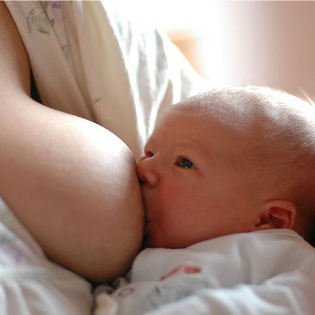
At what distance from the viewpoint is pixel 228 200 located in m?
0.72

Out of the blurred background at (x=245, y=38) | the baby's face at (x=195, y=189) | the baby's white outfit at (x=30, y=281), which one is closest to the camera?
the baby's white outfit at (x=30, y=281)

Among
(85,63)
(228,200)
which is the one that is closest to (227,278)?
(228,200)

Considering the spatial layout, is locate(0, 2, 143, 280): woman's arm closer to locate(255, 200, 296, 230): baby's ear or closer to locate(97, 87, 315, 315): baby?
locate(97, 87, 315, 315): baby

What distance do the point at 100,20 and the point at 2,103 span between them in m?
0.29

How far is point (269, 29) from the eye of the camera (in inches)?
63.5

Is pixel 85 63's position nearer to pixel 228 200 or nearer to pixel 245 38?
pixel 228 200

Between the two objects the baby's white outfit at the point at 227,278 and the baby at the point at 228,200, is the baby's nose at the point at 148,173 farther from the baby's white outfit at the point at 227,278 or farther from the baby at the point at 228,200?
the baby's white outfit at the point at 227,278

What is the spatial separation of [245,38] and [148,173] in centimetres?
109

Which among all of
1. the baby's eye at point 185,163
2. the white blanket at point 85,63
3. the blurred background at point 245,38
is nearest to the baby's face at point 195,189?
the baby's eye at point 185,163

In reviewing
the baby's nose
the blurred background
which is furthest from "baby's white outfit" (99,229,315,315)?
the blurred background

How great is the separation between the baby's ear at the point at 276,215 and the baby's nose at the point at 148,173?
0.54 feet

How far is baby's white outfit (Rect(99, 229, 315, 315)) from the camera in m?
0.56

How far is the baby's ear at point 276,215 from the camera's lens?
2.37ft

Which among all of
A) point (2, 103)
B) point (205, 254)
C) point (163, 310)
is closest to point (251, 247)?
point (205, 254)
